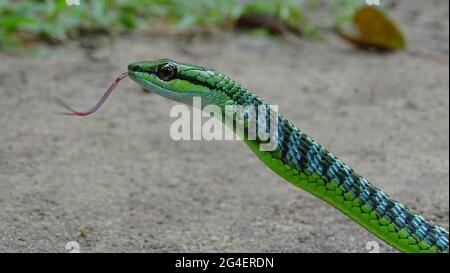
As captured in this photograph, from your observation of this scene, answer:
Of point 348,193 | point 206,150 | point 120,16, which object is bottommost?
point 348,193

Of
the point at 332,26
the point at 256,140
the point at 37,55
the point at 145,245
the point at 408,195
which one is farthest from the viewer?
the point at 332,26

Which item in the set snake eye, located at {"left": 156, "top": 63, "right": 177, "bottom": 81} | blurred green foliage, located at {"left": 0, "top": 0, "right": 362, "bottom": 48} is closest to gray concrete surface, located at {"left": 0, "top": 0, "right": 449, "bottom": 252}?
blurred green foliage, located at {"left": 0, "top": 0, "right": 362, "bottom": 48}

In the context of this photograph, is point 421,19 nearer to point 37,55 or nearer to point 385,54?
point 385,54

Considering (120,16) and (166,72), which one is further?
(120,16)

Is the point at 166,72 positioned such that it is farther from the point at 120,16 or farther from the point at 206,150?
the point at 120,16

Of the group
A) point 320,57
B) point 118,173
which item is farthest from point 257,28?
point 118,173

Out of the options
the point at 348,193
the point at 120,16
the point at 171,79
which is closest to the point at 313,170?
the point at 348,193
